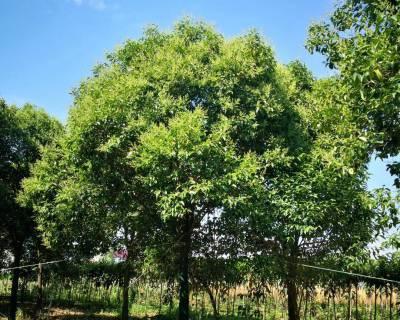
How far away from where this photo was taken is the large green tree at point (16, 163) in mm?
24422

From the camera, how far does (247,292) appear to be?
24.9 metres

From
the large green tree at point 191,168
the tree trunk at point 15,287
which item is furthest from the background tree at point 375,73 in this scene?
the tree trunk at point 15,287

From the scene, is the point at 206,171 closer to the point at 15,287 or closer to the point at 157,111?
the point at 157,111

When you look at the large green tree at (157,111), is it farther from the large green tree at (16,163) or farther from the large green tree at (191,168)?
the large green tree at (16,163)

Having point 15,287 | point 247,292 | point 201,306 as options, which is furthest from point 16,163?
point 247,292

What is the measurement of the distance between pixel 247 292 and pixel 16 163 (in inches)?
607

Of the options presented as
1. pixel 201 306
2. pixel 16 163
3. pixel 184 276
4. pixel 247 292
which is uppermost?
pixel 16 163

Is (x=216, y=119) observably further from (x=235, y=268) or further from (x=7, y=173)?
(x=7, y=173)

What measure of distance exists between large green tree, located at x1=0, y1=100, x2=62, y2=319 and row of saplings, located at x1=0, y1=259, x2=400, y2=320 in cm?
246

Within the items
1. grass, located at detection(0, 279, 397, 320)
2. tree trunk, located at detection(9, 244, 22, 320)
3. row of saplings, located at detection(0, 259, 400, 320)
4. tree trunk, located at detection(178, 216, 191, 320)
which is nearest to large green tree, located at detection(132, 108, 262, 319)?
tree trunk, located at detection(178, 216, 191, 320)

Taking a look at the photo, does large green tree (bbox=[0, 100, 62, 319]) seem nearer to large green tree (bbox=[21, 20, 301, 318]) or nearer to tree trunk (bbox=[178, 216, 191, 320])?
large green tree (bbox=[21, 20, 301, 318])

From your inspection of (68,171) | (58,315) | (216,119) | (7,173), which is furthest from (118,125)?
(58,315)

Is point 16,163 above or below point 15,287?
above

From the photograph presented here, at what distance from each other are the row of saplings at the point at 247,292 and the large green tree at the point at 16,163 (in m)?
2.46
